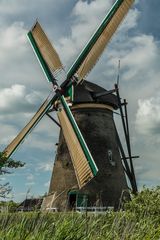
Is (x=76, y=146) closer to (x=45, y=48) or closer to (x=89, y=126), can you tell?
(x=89, y=126)

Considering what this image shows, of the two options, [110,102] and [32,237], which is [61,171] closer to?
[110,102]

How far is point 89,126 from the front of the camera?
84.6ft

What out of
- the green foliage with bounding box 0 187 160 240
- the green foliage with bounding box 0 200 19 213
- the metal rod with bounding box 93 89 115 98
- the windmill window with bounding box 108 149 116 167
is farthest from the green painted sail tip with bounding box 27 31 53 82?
the green foliage with bounding box 0 187 160 240

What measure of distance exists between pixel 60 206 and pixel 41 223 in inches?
673

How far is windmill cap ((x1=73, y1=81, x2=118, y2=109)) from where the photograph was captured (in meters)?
25.7

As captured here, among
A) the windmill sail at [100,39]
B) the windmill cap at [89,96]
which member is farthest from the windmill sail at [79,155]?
the windmill sail at [100,39]

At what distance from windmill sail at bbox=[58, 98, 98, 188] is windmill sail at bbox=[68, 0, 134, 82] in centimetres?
238

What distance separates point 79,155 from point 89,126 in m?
3.82

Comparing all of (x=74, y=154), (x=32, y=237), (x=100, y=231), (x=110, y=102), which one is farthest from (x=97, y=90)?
(x=32, y=237)

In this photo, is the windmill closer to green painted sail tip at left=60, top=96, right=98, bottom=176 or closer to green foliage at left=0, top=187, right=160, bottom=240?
green painted sail tip at left=60, top=96, right=98, bottom=176

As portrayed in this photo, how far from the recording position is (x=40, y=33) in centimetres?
2788

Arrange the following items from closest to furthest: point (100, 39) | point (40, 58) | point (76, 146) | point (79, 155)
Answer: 1. point (79, 155)
2. point (76, 146)
3. point (100, 39)
4. point (40, 58)

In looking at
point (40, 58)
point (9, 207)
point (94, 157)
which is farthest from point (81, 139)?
point (9, 207)

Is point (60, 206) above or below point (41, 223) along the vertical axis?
above
